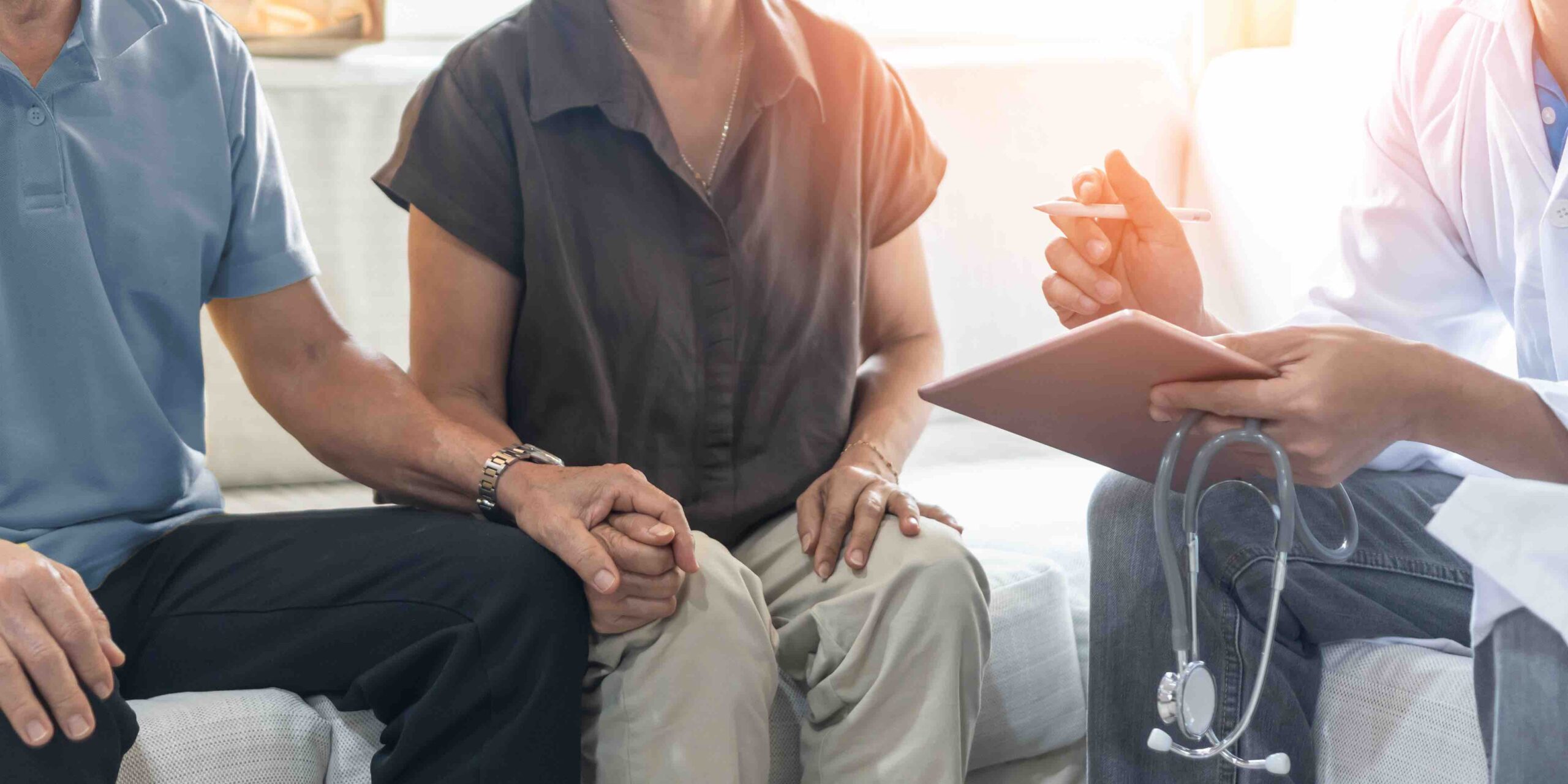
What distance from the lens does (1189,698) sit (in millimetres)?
938

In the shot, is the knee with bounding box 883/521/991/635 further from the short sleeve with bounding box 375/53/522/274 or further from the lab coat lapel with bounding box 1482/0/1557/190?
the lab coat lapel with bounding box 1482/0/1557/190

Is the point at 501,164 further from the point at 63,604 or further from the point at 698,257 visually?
the point at 63,604

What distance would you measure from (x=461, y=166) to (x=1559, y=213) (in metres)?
0.93

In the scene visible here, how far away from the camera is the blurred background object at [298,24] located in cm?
180

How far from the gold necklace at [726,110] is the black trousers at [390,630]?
408mm

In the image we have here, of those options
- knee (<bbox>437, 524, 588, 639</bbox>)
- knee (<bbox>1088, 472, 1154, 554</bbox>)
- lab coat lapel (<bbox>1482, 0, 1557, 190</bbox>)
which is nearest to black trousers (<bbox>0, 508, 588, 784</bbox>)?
knee (<bbox>437, 524, 588, 639</bbox>)

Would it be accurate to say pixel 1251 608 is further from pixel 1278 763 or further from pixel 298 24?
pixel 298 24

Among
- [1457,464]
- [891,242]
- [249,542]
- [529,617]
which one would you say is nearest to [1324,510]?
[1457,464]

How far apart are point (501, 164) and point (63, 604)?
0.54 metres

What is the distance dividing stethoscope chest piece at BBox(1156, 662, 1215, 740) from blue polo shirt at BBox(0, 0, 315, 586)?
2.59ft

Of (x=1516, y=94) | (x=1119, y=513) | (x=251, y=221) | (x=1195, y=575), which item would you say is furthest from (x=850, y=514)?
(x=1516, y=94)

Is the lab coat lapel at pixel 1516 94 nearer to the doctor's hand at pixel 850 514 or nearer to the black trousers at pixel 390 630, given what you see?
the doctor's hand at pixel 850 514

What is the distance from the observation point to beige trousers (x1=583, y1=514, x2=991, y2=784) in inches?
40.1

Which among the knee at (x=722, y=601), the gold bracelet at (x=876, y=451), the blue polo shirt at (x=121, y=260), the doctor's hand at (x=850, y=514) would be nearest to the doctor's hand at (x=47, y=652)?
the blue polo shirt at (x=121, y=260)
